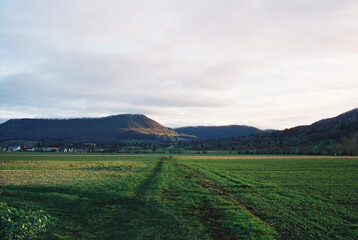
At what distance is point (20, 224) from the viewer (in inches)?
433

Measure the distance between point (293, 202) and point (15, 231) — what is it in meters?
17.7

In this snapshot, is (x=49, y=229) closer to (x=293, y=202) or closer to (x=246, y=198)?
(x=246, y=198)

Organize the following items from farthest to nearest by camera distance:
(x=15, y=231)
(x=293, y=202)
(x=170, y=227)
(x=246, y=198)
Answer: (x=246, y=198), (x=293, y=202), (x=170, y=227), (x=15, y=231)

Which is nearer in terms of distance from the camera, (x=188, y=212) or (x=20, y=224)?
(x=20, y=224)

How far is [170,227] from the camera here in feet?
40.7

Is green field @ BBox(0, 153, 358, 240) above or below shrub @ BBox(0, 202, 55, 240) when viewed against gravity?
below

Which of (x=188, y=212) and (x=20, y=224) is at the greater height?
(x=20, y=224)

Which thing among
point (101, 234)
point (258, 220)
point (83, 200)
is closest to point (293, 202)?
point (258, 220)

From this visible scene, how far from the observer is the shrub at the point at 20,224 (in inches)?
410

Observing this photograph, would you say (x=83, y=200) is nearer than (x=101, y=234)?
No

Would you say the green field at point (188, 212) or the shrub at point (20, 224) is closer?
the shrub at point (20, 224)

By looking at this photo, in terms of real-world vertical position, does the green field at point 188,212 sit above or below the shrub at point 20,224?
below

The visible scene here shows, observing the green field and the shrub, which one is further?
the green field

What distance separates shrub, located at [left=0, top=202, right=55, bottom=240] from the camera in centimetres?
1042
